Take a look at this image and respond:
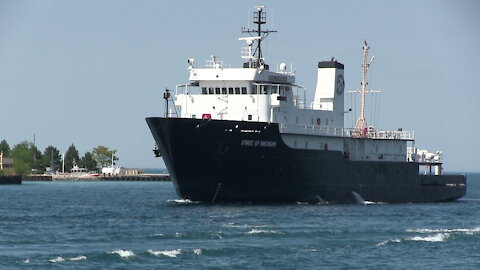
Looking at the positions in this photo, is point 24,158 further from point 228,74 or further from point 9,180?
point 228,74

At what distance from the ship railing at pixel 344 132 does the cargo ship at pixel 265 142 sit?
0.10 metres

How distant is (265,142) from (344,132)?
38.4ft

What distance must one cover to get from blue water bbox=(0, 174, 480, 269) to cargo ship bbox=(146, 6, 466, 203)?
5.70ft

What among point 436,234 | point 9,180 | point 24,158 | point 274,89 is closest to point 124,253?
point 436,234

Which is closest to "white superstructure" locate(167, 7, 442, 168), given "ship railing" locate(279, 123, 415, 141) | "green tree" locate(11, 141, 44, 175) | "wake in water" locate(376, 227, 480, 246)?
"ship railing" locate(279, 123, 415, 141)

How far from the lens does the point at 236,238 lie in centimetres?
4947

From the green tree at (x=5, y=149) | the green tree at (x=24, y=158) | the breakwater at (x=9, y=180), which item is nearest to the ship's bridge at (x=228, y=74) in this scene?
A: the breakwater at (x=9, y=180)

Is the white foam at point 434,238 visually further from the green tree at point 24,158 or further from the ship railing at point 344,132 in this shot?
the green tree at point 24,158

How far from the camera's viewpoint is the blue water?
43.1 m

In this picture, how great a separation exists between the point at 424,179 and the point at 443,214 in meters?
15.9

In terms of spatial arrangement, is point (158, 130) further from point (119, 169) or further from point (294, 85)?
point (119, 169)

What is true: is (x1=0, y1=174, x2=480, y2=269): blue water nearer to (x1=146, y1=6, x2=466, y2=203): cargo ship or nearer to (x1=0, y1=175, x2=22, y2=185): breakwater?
(x1=146, y1=6, x2=466, y2=203): cargo ship

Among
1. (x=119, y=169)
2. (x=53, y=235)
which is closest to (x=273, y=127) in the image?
(x=53, y=235)

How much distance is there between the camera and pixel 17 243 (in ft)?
156
